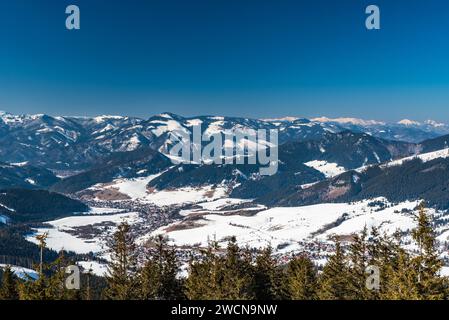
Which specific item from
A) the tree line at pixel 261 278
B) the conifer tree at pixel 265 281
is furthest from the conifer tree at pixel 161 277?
the conifer tree at pixel 265 281

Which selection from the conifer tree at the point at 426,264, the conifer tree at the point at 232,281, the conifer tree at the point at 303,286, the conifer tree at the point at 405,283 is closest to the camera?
the conifer tree at the point at 405,283

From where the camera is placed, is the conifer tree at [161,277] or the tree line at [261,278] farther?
the conifer tree at [161,277]

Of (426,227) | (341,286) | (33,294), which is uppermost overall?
(426,227)

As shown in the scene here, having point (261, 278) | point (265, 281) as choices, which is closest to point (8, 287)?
point (261, 278)

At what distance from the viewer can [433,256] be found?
37375 mm

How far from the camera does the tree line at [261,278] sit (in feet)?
123

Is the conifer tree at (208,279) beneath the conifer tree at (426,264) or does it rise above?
beneath

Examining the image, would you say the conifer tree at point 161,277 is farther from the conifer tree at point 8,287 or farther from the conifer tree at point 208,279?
the conifer tree at point 8,287

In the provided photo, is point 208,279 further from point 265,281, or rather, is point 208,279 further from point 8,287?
point 8,287

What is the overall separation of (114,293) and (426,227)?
3415 cm
